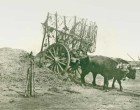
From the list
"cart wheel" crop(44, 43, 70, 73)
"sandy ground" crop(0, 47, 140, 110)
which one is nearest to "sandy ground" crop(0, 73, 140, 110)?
"sandy ground" crop(0, 47, 140, 110)

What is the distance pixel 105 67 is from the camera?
73.7 ft

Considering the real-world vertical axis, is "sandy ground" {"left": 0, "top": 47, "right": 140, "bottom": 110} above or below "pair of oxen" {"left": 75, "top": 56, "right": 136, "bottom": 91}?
below

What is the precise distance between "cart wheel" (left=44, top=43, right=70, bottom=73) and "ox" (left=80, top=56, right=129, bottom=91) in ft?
4.60

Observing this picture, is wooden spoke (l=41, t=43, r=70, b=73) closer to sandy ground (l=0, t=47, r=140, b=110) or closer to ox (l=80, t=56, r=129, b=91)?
sandy ground (l=0, t=47, r=140, b=110)

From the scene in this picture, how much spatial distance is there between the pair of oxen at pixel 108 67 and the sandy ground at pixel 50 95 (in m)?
2.09

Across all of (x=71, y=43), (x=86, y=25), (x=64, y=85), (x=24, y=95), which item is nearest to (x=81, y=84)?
(x=64, y=85)

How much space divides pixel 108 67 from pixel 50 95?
640 centimetres

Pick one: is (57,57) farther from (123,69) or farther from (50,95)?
(50,95)

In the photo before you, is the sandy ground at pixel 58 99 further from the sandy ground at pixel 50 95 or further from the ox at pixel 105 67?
the ox at pixel 105 67

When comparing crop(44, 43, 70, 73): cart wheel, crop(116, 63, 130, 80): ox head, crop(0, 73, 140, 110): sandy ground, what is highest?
crop(44, 43, 70, 73): cart wheel

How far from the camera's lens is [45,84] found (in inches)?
811

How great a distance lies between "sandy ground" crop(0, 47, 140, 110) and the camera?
565 inches

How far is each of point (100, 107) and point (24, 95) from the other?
4.27m

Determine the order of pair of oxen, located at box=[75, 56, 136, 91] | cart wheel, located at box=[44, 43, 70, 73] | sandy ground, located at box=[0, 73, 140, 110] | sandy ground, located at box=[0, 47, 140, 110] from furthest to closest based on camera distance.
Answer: cart wheel, located at box=[44, 43, 70, 73]
pair of oxen, located at box=[75, 56, 136, 91]
sandy ground, located at box=[0, 47, 140, 110]
sandy ground, located at box=[0, 73, 140, 110]
